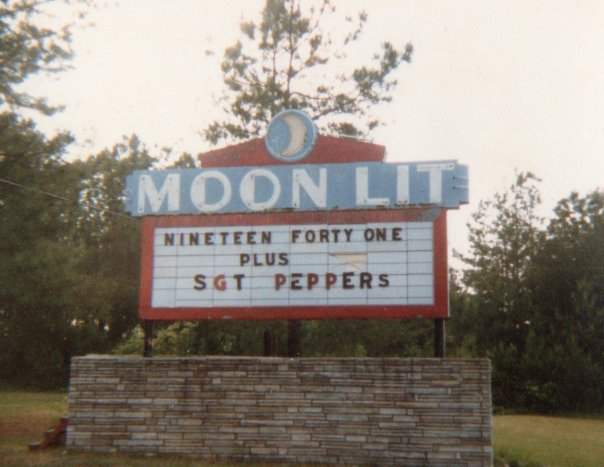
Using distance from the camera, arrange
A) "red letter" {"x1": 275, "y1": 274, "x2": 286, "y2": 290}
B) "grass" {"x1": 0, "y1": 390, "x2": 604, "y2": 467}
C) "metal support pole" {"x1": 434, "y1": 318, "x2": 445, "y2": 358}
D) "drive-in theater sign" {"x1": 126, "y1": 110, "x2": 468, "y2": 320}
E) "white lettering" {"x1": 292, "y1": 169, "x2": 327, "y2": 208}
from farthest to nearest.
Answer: "white lettering" {"x1": 292, "y1": 169, "x2": 327, "y2": 208}, "red letter" {"x1": 275, "y1": 274, "x2": 286, "y2": 290}, "drive-in theater sign" {"x1": 126, "y1": 110, "x2": 468, "y2": 320}, "metal support pole" {"x1": 434, "y1": 318, "x2": 445, "y2": 358}, "grass" {"x1": 0, "y1": 390, "x2": 604, "y2": 467}

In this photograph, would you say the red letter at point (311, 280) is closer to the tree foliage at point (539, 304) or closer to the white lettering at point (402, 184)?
the white lettering at point (402, 184)

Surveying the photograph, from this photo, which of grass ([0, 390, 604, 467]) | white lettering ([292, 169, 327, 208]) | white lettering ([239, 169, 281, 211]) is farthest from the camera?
white lettering ([239, 169, 281, 211])

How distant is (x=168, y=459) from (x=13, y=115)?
35.9 ft

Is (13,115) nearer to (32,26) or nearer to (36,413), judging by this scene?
(32,26)

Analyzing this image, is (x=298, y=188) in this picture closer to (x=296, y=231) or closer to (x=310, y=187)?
(x=310, y=187)

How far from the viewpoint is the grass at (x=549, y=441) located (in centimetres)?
1130

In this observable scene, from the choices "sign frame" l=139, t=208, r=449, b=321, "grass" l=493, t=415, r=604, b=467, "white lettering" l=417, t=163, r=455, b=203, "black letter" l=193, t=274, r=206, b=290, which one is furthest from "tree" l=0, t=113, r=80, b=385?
"grass" l=493, t=415, r=604, b=467

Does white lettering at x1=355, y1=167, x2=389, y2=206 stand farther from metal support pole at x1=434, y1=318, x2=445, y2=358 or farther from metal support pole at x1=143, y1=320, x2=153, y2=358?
metal support pole at x1=143, y1=320, x2=153, y2=358

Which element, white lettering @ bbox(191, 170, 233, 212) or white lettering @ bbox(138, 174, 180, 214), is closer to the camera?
white lettering @ bbox(191, 170, 233, 212)

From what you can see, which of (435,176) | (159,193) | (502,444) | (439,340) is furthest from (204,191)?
(502,444)

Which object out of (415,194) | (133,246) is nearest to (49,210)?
(415,194)

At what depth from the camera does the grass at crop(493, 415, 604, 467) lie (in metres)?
11.3

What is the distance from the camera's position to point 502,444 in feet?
42.5

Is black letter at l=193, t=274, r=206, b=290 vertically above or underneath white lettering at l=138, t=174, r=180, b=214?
underneath
